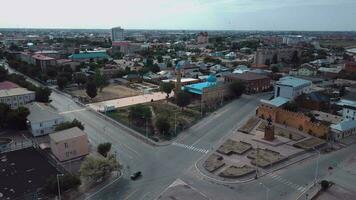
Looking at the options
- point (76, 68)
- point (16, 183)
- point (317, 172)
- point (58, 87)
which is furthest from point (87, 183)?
point (76, 68)

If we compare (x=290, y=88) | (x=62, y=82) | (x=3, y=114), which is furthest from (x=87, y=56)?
(x=290, y=88)

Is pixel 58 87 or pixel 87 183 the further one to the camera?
pixel 58 87

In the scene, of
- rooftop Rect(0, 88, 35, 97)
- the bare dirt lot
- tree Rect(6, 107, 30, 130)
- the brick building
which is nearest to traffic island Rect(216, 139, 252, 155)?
tree Rect(6, 107, 30, 130)

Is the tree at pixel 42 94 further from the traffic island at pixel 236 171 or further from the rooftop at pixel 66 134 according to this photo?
the traffic island at pixel 236 171

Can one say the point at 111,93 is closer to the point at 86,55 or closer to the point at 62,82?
the point at 62,82

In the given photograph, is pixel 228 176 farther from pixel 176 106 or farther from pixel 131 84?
pixel 131 84

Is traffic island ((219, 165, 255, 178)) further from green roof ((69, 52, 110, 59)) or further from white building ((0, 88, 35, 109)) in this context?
green roof ((69, 52, 110, 59))

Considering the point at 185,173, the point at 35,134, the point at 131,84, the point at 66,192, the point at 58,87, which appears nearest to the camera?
the point at 66,192
